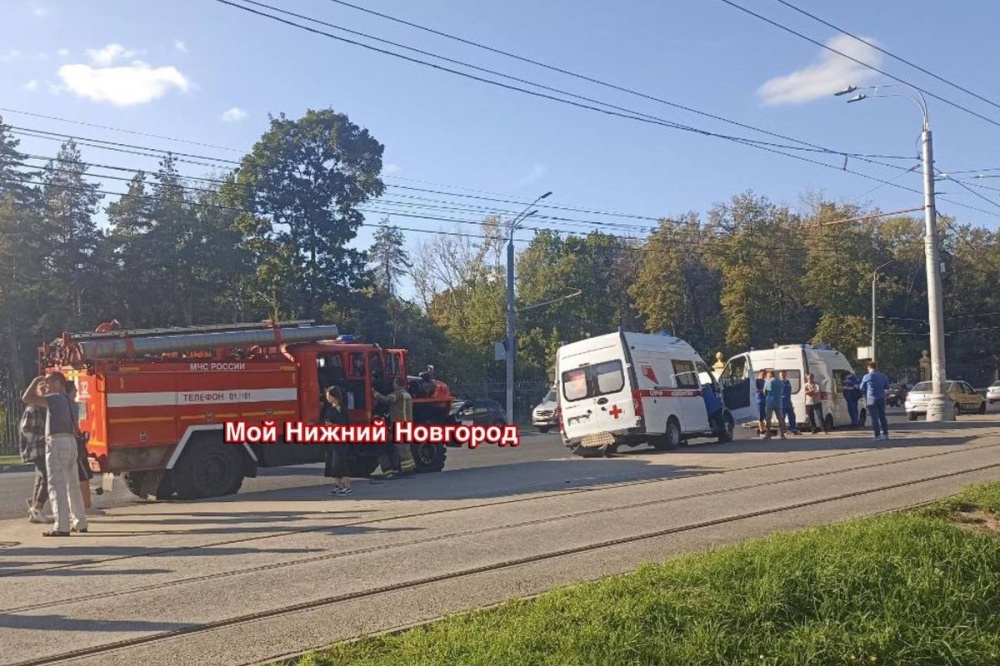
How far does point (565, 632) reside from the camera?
5.54 metres

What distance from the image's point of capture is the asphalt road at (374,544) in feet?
21.5

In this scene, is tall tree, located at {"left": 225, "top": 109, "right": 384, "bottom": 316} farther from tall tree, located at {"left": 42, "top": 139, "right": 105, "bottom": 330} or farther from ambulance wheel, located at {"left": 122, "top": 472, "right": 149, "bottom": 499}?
ambulance wheel, located at {"left": 122, "top": 472, "right": 149, "bottom": 499}

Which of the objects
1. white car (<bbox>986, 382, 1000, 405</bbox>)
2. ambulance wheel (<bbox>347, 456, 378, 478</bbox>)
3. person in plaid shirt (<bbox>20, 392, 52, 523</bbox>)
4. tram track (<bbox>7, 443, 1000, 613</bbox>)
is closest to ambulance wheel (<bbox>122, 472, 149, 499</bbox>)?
person in plaid shirt (<bbox>20, 392, 52, 523</bbox>)

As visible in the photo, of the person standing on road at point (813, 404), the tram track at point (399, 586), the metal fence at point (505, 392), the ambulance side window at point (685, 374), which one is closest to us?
the tram track at point (399, 586)

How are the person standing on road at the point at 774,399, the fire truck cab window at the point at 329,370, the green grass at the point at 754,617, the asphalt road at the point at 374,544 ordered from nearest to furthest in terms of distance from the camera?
the green grass at the point at 754,617
the asphalt road at the point at 374,544
the fire truck cab window at the point at 329,370
the person standing on road at the point at 774,399

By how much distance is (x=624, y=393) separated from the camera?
1961 cm

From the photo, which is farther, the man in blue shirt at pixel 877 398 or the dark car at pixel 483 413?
the dark car at pixel 483 413

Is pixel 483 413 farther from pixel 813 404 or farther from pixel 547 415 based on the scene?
pixel 813 404

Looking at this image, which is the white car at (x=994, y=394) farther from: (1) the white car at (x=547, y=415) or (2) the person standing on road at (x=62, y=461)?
(2) the person standing on road at (x=62, y=461)

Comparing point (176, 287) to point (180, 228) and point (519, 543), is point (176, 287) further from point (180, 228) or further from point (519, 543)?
point (519, 543)

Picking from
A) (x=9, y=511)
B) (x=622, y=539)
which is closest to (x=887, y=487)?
(x=622, y=539)

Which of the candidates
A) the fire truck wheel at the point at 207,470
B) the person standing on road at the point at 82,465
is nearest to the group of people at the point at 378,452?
the fire truck wheel at the point at 207,470

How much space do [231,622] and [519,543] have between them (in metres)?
3.37

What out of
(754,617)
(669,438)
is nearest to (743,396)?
(669,438)
